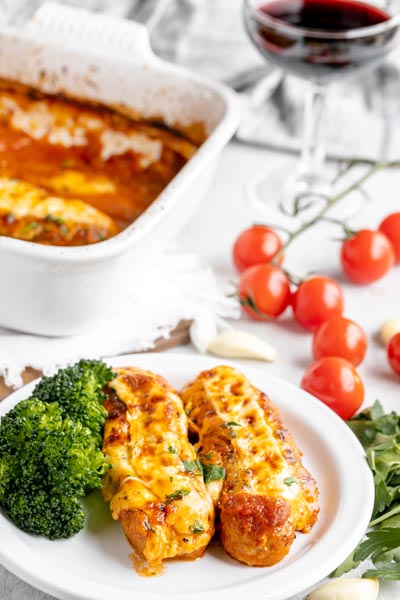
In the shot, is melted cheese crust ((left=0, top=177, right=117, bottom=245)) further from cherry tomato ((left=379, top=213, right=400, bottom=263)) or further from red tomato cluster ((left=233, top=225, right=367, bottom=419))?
cherry tomato ((left=379, top=213, right=400, bottom=263))

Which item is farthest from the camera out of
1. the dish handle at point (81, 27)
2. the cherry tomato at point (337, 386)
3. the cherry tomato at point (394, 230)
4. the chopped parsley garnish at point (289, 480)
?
the dish handle at point (81, 27)

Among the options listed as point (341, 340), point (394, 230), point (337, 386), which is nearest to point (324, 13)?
point (394, 230)

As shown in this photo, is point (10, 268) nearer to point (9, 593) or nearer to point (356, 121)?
point (9, 593)

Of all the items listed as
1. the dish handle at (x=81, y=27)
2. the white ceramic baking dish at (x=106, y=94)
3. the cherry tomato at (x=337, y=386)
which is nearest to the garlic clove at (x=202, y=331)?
the white ceramic baking dish at (x=106, y=94)

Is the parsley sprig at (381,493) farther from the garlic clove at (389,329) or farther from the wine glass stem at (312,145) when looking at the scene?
the wine glass stem at (312,145)

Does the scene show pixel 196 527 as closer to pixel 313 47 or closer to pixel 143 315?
pixel 143 315

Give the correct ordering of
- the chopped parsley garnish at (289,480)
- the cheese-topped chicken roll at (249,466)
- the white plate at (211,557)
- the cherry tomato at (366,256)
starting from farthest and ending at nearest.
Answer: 1. the cherry tomato at (366,256)
2. the chopped parsley garnish at (289,480)
3. the cheese-topped chicken roll at (249,466)
4. the white plate at (211,557)

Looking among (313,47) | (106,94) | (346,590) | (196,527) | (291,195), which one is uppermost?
(313,47)
